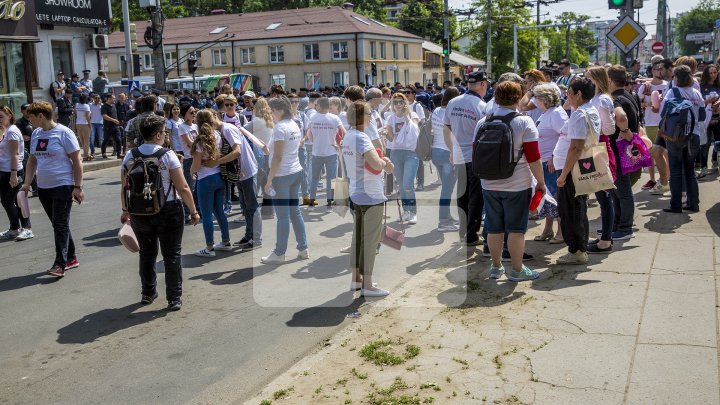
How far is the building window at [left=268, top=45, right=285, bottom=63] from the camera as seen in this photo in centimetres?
6759

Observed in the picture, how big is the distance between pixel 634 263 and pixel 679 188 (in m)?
2.73

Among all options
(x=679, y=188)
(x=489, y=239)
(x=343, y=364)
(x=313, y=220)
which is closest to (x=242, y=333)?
(x=343, y=364)

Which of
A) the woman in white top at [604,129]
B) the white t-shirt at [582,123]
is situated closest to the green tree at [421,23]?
the woman in white top at [604,129]

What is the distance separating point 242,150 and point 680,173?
5472 mm

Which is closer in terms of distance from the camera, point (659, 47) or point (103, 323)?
point (103, 323)

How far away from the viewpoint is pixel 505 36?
78.0 metres

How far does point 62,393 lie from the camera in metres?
5.01

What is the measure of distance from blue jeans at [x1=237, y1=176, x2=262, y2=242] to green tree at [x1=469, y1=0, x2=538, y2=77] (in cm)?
6865

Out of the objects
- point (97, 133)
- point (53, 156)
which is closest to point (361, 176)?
point (53, 156)

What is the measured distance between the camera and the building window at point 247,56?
6862cm

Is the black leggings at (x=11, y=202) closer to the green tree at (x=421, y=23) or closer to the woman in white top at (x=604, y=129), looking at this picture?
the woman in white top at (x=604, y=129)

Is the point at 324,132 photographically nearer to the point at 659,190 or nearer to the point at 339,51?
the point at 659,190

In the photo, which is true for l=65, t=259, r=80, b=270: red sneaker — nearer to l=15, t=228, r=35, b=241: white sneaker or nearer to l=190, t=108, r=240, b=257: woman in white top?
l=190, t=108, r=240, b=257: woman in white top

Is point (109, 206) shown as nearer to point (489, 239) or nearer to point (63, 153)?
point (63, 153)
